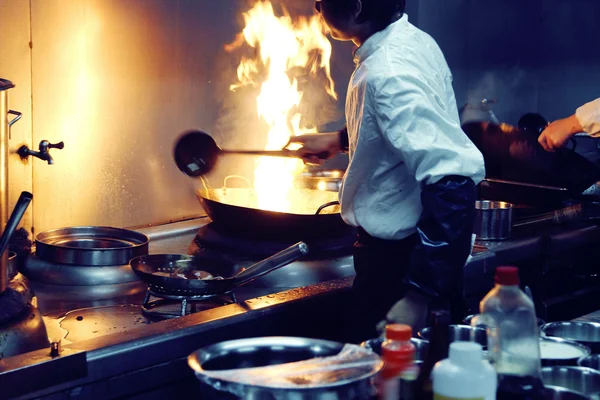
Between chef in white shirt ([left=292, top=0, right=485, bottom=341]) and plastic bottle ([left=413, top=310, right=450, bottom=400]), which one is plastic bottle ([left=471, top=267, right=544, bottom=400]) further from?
chef in white shirt ([left=292, top=0, right=485, bottom=341])

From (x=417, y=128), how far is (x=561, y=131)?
1.54 metres

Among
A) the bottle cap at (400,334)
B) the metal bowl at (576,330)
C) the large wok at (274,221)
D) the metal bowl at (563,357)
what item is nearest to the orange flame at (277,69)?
the large wok at (274,221)

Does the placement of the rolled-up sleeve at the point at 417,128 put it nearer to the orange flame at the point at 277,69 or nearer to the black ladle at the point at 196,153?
the black ladle at the point at 196,153

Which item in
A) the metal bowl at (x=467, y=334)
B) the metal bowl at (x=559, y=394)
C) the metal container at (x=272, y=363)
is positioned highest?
the metal container at (x=272, y=363)

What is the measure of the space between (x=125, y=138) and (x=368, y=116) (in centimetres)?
147

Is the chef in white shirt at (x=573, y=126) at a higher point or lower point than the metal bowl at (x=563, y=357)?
higher

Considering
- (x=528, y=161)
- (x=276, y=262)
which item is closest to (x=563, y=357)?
(x=276, y=262)

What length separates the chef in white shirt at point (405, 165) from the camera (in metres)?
2.09

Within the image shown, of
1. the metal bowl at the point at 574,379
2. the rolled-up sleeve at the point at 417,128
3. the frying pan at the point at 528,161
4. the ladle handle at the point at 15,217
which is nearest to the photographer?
the metal bowl at the point at 574,379

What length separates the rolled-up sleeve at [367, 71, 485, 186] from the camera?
6.82 feet

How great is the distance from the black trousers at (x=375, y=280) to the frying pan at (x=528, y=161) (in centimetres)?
171

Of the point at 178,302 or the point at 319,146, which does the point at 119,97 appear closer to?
the point at 319,146

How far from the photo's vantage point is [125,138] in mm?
3324

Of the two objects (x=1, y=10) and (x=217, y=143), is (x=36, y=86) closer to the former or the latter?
(x=1, y=10)
